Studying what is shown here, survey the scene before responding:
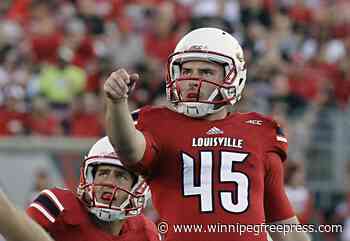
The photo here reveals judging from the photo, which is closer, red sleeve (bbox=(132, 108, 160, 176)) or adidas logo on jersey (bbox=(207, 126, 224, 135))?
red sleeve (bbox=(132, 108, 160, 176))

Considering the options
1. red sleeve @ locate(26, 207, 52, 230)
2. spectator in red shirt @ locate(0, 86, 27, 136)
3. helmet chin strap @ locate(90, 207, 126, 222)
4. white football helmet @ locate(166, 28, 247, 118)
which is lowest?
red sleeve @ locate(26, 207, 52, 230)

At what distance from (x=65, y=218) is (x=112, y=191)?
22cm

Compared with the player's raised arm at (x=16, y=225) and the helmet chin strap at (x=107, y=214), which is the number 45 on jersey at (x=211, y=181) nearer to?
the helmet chin strap at (x=107, y=214)

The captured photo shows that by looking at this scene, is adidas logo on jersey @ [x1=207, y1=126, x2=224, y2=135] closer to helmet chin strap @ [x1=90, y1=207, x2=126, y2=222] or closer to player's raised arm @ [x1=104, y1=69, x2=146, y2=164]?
player's raised arm @ [x1=104, y1=69, x2=146, y2=164]

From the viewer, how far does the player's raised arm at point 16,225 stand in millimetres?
3254

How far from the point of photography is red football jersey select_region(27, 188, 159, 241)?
181 inches

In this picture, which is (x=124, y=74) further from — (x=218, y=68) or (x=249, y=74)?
(x=249, y=74)

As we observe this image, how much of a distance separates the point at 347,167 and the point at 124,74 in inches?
277

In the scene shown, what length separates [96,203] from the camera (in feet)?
15.1

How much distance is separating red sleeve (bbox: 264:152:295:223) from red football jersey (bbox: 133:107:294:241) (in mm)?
36

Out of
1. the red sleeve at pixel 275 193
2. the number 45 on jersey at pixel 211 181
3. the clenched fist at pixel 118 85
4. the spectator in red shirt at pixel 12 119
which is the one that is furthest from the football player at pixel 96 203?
the spectator in red shirt at pixel 12 119

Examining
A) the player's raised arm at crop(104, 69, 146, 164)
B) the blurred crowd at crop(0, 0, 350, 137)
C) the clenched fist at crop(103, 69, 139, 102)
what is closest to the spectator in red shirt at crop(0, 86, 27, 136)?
the blurred crowd at crop(0, 0, 350, 137)

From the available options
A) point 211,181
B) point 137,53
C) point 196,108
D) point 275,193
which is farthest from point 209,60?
point 137,53

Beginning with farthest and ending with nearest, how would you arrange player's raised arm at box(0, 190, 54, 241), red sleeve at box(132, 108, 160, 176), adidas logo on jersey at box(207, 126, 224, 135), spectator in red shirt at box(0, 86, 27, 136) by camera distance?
1. spectator in red shirt at box(0, 86, 27, 136)
2. adidas logo on jersey at box(207, 126, 224, 135)
3. red sleeve at box(132, 108, 160, 176)
4. player's raised arm at box(0, 190, 54, 241)
